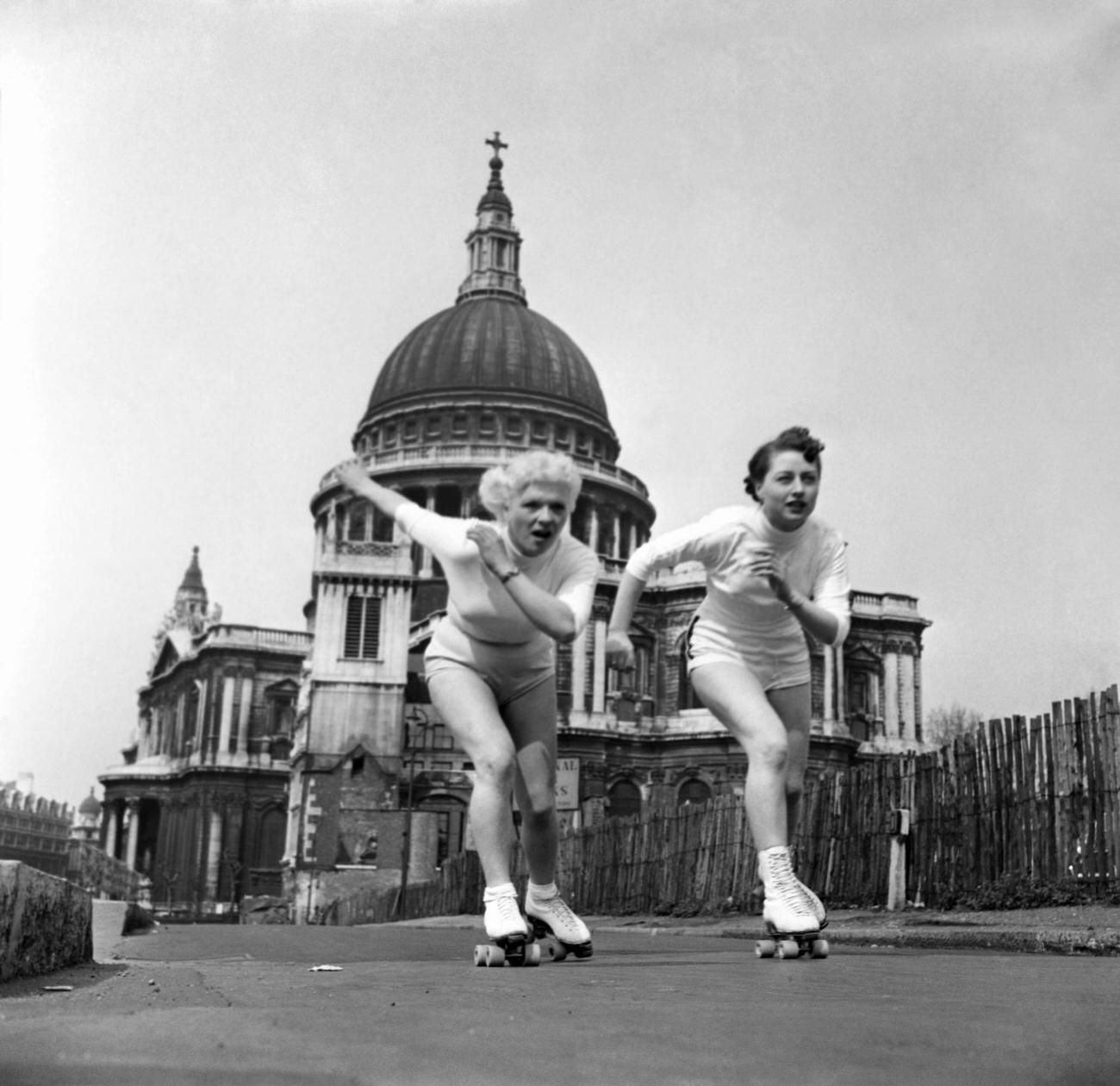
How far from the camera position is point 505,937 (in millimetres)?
5348

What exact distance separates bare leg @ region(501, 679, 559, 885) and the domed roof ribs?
80292 mm

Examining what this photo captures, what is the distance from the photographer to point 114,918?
42.0 ft

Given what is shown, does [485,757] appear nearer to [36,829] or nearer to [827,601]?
[827,601]

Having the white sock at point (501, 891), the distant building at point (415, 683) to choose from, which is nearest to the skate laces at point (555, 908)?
the white sock at point (501, 891)

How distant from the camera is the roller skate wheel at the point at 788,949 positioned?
568 centimetres

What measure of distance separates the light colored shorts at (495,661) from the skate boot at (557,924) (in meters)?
0.73

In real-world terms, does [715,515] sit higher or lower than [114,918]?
higher

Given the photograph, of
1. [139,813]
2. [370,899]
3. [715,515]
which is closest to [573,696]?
[370,899]

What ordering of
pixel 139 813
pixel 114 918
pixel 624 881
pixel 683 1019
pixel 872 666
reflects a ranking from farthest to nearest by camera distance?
pixel 139 813 → pixel 872 666 → pixel 624 881 → pixel 114 918 → pixel 683 1019

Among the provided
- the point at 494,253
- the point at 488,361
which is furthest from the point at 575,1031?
the point at 494,253

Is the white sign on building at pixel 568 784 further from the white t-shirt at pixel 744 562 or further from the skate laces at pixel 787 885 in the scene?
the skate laces at pixel 787 885

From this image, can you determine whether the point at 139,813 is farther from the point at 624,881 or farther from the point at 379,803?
the point at 624,881

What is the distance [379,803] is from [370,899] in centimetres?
1712

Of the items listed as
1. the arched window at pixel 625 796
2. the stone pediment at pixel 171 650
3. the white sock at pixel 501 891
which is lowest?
the white sock at pixel 501 891
